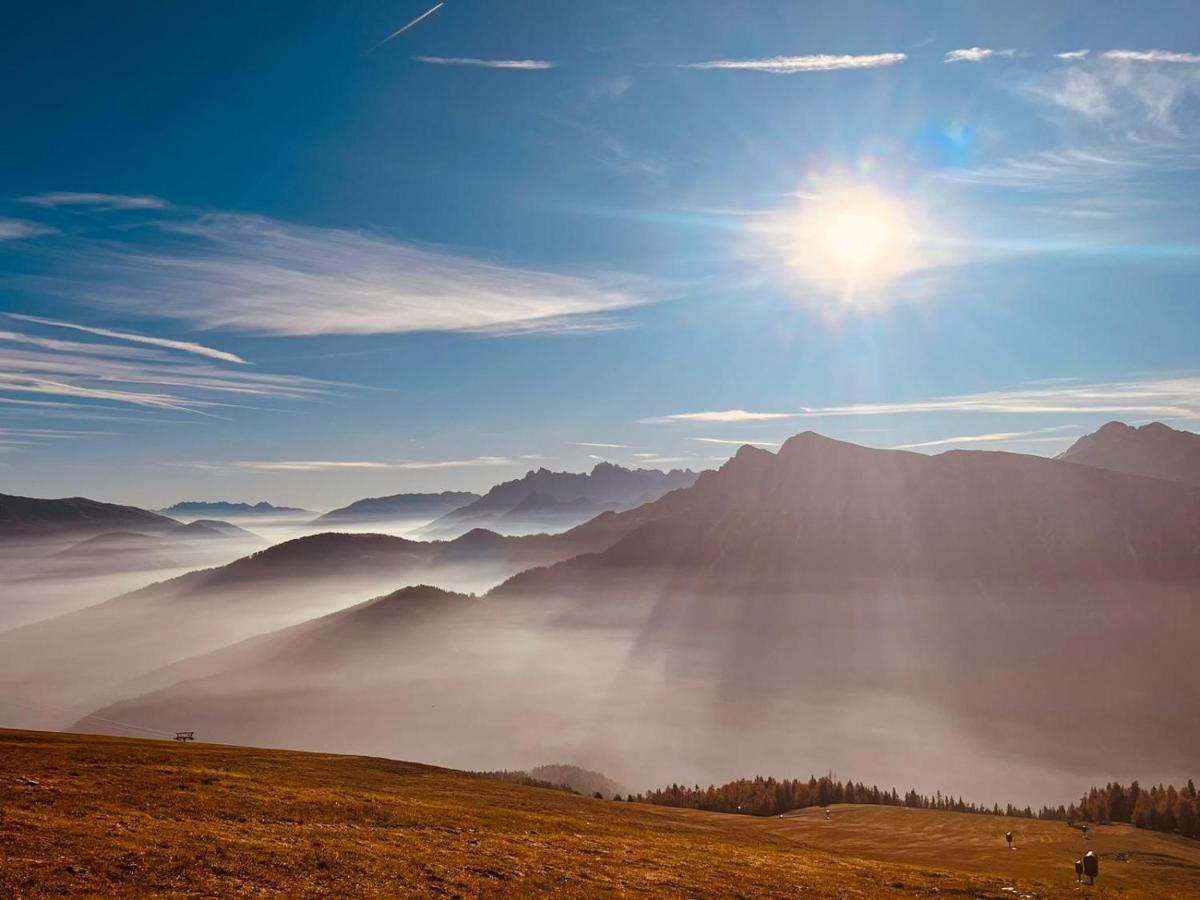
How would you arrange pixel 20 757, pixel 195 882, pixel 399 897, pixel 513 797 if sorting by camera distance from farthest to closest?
pixel 513 797, pixel 20 757, pixel 399 897, pixel 195 882

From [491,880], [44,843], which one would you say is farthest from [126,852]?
[491,880]

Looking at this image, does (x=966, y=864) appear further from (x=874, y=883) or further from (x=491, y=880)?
(x=491, y=880)

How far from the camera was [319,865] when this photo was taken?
39.9 meters

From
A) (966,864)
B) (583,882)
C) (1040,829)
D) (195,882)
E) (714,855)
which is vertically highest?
(195,882)

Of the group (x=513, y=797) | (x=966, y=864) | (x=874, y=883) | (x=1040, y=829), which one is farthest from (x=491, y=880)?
(x=1040, y=829)

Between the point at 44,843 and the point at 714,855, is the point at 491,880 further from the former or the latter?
the point at 714,855

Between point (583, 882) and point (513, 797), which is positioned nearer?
point (583, 882)

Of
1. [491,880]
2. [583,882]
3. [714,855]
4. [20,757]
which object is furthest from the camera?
[714,855]

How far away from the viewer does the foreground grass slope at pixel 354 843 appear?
35891 millimetres

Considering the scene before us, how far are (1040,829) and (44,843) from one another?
230 metres

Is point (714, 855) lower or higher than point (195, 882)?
lower

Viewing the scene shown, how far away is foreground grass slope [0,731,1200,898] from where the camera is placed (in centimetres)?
3589

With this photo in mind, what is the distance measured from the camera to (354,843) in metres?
45.5

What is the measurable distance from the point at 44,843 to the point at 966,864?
103 m
